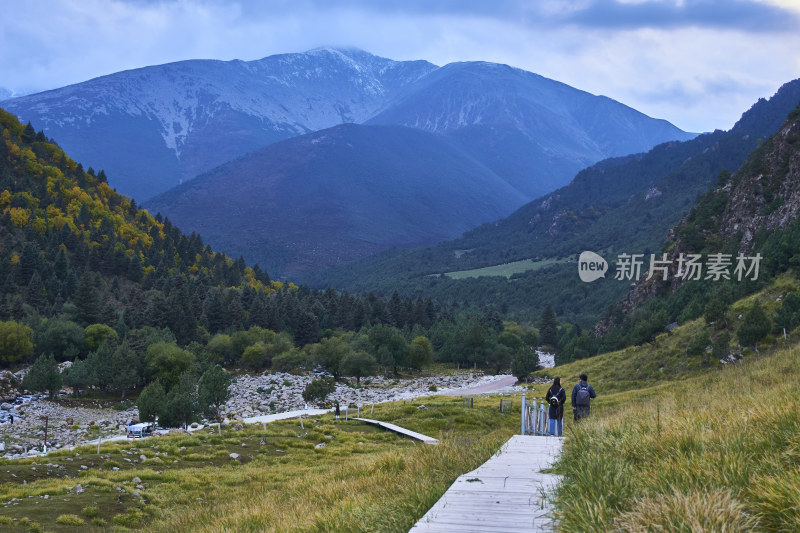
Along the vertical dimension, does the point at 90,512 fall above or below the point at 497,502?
below

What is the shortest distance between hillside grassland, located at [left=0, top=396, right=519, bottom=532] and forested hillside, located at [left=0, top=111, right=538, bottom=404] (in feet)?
175

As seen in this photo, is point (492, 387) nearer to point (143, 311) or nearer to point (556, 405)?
point (143, 311)

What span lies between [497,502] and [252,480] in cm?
1554

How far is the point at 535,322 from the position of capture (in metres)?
187

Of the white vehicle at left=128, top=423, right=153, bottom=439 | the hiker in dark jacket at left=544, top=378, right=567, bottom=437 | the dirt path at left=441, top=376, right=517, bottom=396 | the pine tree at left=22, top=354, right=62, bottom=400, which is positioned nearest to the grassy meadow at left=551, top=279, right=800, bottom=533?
the hiker in dark jacket at left=544, top=378, right=567, bottom=437

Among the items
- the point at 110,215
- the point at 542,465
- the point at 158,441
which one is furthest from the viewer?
the point at 110,215

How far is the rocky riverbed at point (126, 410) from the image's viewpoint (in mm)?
53594

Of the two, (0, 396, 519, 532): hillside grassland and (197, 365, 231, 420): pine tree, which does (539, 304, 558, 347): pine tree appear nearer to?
(197, 365, 231, 420): pine tree

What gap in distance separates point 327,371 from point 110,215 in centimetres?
8404

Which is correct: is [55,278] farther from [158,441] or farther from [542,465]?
[542,465]

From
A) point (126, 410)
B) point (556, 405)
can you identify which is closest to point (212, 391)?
point (126, 410)

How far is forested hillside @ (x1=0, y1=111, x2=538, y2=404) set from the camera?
9069 centimetres

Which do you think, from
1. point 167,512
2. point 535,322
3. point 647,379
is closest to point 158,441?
point 167,512

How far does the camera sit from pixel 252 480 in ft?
73.8
